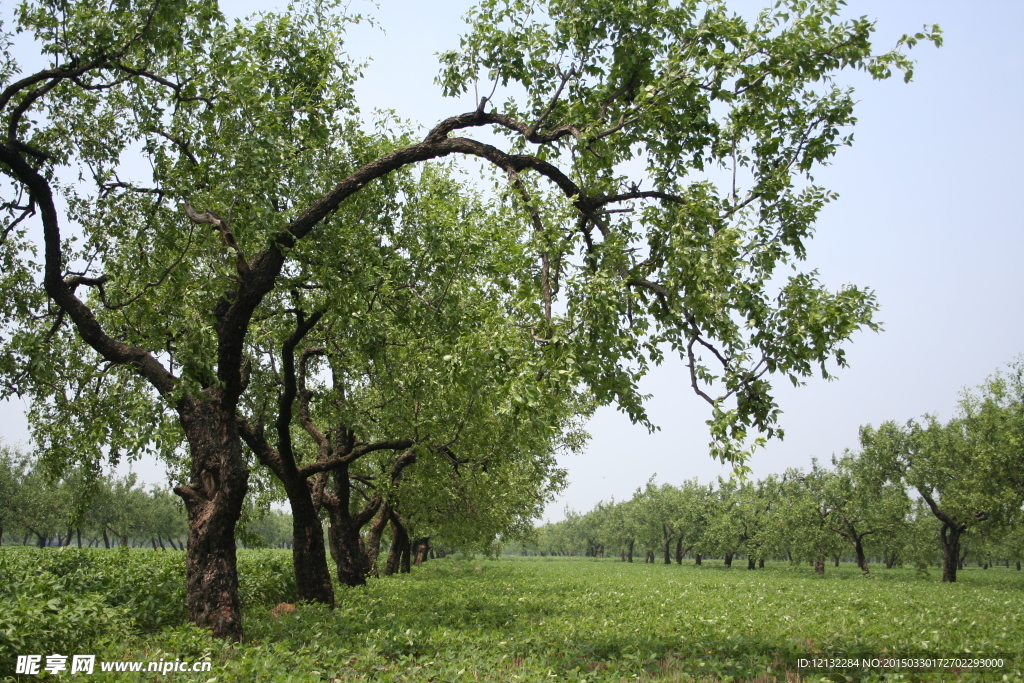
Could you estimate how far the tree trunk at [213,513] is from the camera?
37.5 feet

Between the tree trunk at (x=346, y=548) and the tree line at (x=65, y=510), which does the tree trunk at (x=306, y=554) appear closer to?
the tree trunk at (x=346, y=548)

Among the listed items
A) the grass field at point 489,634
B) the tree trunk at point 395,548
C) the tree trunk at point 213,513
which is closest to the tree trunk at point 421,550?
the tree trunk at point 395,548

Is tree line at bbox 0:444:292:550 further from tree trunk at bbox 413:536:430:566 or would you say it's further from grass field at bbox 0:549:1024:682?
grass field at bbox 0:549:1024:682

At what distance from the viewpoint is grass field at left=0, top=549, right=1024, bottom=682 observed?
9.65 meters

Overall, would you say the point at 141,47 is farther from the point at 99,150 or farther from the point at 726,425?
the point at 726,425

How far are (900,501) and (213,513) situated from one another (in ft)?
163

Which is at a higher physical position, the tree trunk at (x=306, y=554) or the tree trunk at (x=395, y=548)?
the tree trunk at (x=306, y=554)

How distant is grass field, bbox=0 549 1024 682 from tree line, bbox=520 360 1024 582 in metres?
18.4

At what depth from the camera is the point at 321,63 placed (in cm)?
1393

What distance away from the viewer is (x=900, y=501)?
152ft

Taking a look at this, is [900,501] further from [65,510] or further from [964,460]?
[65,510]

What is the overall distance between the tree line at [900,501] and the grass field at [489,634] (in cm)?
1840

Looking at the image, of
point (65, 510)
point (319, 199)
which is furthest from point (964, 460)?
point (65, 510)

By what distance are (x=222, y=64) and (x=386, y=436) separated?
10.5 meters
